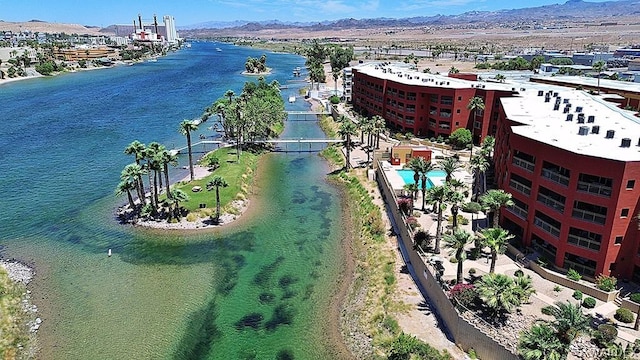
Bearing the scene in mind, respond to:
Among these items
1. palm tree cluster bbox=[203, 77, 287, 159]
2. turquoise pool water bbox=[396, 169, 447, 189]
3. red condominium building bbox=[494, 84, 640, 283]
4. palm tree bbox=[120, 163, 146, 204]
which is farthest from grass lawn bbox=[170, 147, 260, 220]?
red condominium building bbox=[494, 84, 640, 283]

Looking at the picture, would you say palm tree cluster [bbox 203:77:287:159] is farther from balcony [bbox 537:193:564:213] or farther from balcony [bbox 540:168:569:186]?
balcony [bbox 540:168:569:186]

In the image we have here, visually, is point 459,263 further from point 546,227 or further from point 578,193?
point 578,193

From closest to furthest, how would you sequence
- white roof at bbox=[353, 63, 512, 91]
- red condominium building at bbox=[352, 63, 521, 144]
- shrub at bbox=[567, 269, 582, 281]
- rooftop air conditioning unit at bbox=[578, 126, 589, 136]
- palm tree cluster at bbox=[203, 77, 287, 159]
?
shrub at bbox=[567, 269, 582, 281] → rooftop air conditioning unit at bbox=[578, 126, 589, 136] → red condominium building at bbox=[352, 63, 521, 144] → white roof at bbox=[353, 63, 512, 91] → palm tree cluster at bbox=[203, 77, 287, 159]

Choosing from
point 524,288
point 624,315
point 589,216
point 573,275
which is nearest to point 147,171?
point 524,288

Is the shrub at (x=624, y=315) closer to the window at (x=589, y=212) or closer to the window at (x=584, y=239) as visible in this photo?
the window at (x=584, y=239)

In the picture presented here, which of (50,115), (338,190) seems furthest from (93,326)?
(50,115)
